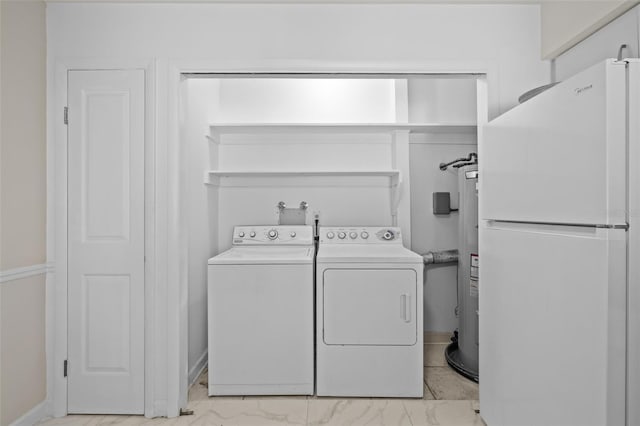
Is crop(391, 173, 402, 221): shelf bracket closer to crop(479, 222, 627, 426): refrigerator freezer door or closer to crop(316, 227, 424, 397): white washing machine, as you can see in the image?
crop(316, 227, 424, 397): white washing machine

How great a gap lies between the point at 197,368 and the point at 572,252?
8.20ft

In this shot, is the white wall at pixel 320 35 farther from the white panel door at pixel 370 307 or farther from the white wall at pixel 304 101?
the white panel door at pixel 370 307

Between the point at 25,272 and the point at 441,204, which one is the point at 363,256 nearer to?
the point at 441,204

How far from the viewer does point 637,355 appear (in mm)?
1145

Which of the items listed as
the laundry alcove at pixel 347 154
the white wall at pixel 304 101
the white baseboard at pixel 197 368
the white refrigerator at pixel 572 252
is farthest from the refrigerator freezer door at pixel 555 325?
the white baseboard at pixel 197 368

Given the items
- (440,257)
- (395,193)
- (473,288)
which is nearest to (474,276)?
(473,288)

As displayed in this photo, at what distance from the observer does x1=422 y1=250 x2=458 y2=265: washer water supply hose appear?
3.26m

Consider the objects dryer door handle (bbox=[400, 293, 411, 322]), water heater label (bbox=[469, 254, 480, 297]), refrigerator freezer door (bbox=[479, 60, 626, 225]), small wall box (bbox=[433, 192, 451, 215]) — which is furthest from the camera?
small wall box (bbox=[433, 192, 451, 215])

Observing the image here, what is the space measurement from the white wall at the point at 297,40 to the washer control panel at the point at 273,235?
90cm

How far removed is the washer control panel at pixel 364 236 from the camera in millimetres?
3062

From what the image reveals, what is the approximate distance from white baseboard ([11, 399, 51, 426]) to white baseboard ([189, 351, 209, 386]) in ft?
2.61

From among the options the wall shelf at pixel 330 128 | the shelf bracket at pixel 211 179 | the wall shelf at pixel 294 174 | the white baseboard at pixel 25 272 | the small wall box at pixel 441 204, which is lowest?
the white baseboard at pixel 25 272

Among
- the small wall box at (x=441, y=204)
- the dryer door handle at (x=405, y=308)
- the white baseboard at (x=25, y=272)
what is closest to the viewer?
the white baseboard at (x=25, y=272)

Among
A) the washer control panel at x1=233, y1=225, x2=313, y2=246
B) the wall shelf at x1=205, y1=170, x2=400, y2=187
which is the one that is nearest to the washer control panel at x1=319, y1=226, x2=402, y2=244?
the washer control panel at x1=233, y1=225, x2=313, y2=246
